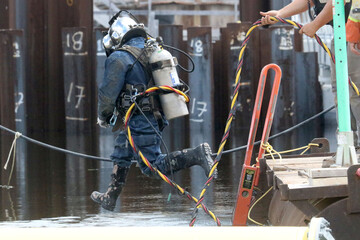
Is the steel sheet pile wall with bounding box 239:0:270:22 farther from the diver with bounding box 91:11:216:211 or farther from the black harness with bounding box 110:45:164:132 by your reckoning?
the black harness with bounding box 110:45:164:132

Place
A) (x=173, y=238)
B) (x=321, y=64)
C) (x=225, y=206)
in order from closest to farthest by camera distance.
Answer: (x=173, y=238)
(x=225, y=206)
(x=321, y=64)

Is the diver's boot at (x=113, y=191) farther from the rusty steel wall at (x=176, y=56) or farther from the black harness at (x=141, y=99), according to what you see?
the rusty steel wall at (x=176, y=56)

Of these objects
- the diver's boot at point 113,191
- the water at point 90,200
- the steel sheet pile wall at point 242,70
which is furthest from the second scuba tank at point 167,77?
the steel sheet pile wall at point 242,70

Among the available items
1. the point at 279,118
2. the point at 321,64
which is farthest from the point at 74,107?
the point at 321,64

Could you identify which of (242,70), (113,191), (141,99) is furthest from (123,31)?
(242,70)

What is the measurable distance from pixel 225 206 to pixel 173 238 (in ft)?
15.6

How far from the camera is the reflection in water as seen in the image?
304 inches

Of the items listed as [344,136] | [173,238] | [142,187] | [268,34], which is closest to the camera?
[173,238]

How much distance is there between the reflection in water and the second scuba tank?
74 centimetres

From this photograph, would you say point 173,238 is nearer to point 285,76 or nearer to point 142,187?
point 142,187

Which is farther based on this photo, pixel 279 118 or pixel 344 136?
pixel 279 118

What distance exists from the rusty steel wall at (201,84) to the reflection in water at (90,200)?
433cm

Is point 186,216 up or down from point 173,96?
down

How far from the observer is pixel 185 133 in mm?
16906
